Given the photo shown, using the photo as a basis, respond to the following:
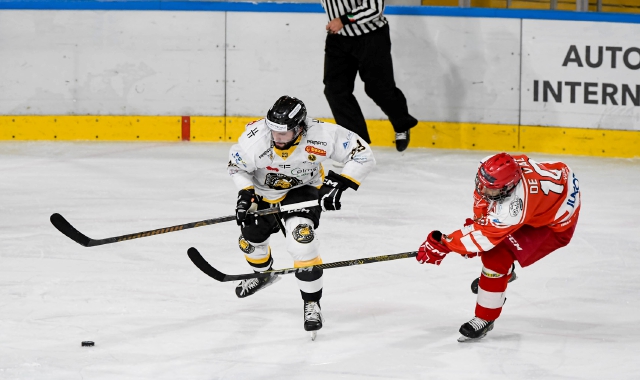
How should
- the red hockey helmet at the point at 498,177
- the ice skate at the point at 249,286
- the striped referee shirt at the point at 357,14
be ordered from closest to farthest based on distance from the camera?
the red hockey helmet at the point at 498,177 → the ice skate at the point at 249,286 → the striped referee shirt at the point at 357,14

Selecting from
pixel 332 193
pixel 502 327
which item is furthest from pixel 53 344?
pixel 502 327

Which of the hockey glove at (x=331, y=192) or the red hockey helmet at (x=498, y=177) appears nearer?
the red hockey helmet at (x=498, y=177)

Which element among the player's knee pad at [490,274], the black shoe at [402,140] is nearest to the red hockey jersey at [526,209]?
the player's knee pad at [490,274]

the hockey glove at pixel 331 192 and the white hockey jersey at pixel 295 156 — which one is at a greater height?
the white hockey jersey at pixel 295 156

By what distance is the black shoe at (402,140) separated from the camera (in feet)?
22.5

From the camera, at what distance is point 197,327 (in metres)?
3.82

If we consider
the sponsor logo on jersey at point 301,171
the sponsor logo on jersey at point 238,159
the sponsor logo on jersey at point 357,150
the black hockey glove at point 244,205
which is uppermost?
the sponsor logo on jersey at point 357,150

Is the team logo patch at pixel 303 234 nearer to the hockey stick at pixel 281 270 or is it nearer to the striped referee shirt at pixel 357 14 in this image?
the hockey stick at pixel 281 270

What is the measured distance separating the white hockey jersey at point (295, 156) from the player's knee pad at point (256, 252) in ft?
0.87

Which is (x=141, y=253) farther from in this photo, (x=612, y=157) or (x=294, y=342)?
(x=612, y=157)

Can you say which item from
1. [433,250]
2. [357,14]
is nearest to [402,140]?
[357,14]

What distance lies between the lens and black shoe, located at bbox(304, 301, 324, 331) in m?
3.70

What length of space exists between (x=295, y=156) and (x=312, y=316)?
570 mm

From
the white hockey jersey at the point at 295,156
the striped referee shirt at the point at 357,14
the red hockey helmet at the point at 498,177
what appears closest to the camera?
the red hockey helmet at the point at 498,177
